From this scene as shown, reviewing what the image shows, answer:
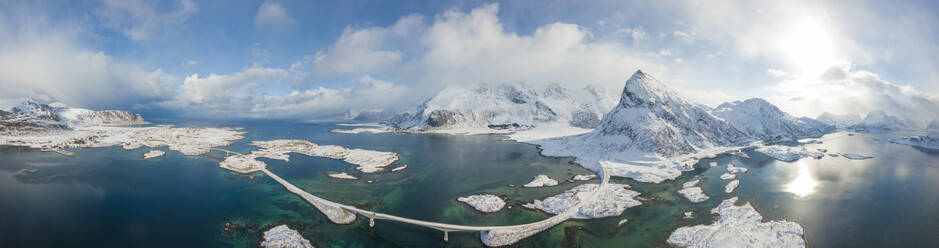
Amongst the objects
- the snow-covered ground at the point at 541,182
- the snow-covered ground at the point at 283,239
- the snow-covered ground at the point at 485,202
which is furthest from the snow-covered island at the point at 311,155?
the snow-covered ground at the point at 541,182

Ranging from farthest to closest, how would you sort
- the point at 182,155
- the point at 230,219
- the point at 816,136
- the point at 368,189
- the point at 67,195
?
the point at 816,136
the point at 182,155
the point at 368,189
the point at 67,195
the point at 230,219

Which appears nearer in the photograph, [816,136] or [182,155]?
[182,155]

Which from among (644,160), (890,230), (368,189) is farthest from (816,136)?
(368,189)

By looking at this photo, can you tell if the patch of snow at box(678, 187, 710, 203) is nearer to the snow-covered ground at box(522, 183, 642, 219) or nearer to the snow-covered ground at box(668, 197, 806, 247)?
the snow-covered ground at box(668, 197, 806, 247)

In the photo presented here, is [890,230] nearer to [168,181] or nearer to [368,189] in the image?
[368,189]

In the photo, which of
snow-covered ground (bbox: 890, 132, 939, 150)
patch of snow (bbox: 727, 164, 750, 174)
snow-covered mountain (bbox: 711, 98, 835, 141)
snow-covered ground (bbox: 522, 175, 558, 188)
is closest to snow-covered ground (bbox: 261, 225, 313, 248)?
snow-covered ground (bbox: 522, 175, 558, 188)

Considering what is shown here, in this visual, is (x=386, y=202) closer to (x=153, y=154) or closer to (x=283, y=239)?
(x=283, y=239)

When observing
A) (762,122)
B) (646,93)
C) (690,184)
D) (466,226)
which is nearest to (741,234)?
(690,184)
